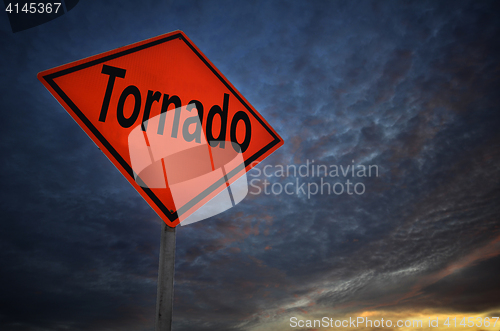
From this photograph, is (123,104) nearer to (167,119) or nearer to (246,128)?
(167,119)

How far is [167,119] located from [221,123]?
539mm

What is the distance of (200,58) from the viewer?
2859mm

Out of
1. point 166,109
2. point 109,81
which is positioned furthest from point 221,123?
point 109,81

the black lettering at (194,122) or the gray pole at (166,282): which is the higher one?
the black lettering at (194,122)

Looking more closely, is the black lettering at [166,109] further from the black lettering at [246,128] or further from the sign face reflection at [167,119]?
the black lettering at [246,128]

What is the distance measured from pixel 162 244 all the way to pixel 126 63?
1555 millimetres

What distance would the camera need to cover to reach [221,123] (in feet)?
8.91

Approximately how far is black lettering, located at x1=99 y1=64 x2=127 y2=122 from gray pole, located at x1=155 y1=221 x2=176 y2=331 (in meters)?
0.97

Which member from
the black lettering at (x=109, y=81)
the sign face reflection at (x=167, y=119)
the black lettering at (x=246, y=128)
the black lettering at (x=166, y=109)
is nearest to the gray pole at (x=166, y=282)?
the sign face reflection at (x=167, y=119)

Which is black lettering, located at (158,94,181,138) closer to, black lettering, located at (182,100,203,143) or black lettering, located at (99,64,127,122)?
black lettering, located at (182,100,203,143)

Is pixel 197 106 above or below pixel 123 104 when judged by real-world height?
above

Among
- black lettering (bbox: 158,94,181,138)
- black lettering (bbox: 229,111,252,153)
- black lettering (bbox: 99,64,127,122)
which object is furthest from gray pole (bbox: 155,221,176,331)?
black lettering (bbox: 229,111,252,153)

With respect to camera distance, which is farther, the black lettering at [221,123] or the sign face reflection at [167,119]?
the black lettering at [221,123]

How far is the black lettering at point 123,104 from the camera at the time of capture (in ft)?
7.11
